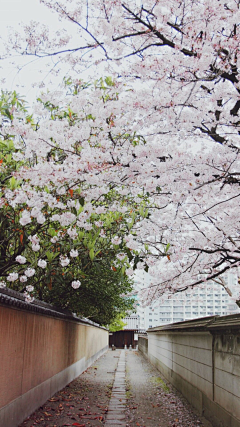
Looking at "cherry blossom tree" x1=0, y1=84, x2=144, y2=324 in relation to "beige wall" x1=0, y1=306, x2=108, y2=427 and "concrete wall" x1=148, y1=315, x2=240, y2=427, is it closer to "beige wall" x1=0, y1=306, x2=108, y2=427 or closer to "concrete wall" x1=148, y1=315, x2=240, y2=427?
"beige wall" x1=0, y1=306, x2=108, y2=427

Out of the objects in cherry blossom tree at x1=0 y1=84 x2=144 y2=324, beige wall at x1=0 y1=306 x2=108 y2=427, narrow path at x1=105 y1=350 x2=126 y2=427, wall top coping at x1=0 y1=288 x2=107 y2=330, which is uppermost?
cherry blossom tree at x1=0 y1=84 x2=144 y2=324

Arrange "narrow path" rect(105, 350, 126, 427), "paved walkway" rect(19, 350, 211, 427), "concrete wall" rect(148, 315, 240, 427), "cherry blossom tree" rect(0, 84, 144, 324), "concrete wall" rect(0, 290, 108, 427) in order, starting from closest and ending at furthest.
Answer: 1. "concrete wall" rect(148, 315, 240, 427)
2. "concrete wall" rect(0, 290, 108, 427)
3. "cherry blossom tree" rect(0, 84, 144, 324)
4. "paved walkway" rect(19, 350, 211, 427)
5. "narrow path" rect(105, 350, 126, 427)

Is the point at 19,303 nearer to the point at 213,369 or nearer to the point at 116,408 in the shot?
the point at 213,369

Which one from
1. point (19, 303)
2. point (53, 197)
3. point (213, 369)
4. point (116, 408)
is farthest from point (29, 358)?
point (213, 369)

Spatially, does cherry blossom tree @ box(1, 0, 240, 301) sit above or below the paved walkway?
above

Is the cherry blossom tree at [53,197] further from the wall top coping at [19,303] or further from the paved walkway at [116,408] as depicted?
the paved walkway at [116,408]

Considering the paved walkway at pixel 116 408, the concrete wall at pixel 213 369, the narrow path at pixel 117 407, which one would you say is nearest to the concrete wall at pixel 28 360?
the paved walkway at pixel 116 408

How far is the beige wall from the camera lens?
504 cm

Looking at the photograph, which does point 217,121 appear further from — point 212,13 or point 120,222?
point 120,222

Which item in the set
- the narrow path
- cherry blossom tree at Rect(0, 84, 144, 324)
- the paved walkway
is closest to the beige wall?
the paved walkway

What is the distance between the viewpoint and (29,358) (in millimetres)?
6273

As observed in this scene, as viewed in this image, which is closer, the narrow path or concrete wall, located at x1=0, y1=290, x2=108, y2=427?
concrete wall, located at x1=0, y1=290, x2=108, y2=427

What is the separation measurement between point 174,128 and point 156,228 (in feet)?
13.5

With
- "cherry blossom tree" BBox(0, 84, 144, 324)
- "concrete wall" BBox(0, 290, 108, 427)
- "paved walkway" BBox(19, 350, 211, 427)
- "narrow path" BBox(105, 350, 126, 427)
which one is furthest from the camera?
"narrow path" BBox(105, 350, 126, 427)
